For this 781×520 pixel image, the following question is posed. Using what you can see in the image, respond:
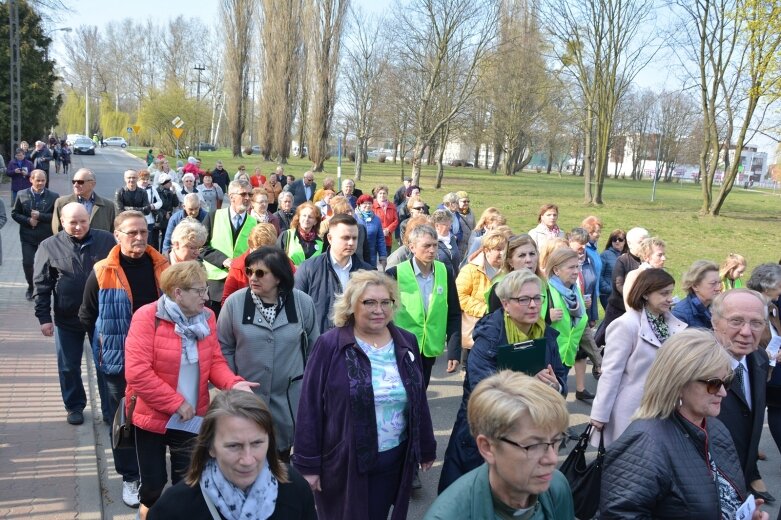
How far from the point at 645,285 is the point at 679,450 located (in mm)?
2072

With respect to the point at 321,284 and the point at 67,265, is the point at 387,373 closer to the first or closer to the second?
the point at 321,284

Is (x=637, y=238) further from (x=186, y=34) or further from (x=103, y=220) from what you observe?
(x=186, y=34)

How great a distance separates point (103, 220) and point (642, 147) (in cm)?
8347

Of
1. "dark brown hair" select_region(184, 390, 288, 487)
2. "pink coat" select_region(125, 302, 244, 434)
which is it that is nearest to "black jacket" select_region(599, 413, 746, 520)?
"dark brown hair" select_region(184, 390, 288, 487)

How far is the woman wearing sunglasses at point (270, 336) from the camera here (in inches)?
164

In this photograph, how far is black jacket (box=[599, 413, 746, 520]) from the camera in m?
2.58

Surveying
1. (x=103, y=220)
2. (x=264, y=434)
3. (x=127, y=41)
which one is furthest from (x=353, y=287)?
(x=127, y=41)

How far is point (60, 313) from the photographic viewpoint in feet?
18.1

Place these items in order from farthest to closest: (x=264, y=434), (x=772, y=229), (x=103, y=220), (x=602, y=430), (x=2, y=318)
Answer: (x=772, y=229) < (x=2, y=318) < (x=103, y=220) < (x=602, y=430) < (x=264, y=434)

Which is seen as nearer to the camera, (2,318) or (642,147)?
(2,318)

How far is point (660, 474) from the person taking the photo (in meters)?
2.58

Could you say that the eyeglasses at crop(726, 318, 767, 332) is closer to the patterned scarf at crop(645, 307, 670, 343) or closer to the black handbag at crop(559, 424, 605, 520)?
the patterned scarf at crop(645, 307, 670, 343)

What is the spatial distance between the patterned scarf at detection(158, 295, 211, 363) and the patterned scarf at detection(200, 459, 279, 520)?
132cm

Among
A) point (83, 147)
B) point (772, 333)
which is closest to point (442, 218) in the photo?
point (772, 333)
